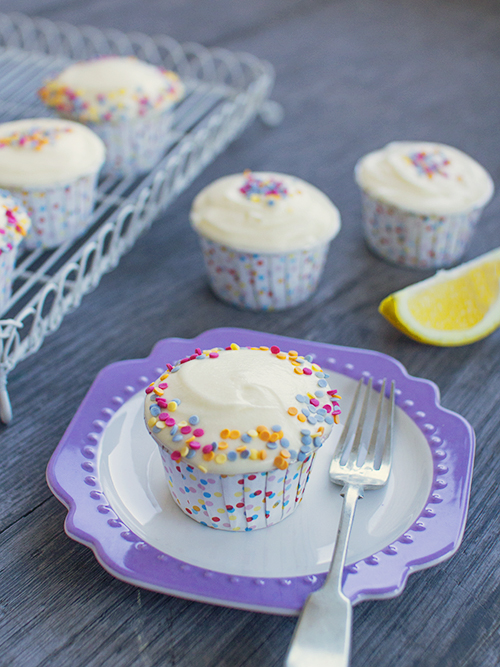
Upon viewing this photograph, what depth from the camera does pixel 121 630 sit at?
859mm

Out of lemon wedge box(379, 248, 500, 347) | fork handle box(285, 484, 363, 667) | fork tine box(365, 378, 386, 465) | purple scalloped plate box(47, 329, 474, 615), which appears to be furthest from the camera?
lemon wedge box(379, 248, 500, 347)

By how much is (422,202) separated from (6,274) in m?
0.98

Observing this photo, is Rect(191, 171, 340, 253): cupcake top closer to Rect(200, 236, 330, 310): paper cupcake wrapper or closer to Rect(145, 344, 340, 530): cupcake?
Rect(200, 236, 330, 310): paper cupcake wrapper

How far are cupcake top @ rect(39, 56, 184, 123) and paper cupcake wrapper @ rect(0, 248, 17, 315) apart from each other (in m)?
0.68

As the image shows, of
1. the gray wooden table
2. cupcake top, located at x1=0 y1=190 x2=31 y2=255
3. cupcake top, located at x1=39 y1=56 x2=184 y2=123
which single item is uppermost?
cupcake top, located at x1=39 y1=56 x2=184 y2=123

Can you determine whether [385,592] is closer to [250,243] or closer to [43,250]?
[250,243]

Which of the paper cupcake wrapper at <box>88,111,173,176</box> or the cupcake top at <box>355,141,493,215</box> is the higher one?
the cupcake top at <box>355,141,493,215</box>

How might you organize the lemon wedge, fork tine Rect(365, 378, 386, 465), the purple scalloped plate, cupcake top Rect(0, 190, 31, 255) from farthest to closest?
1. the lemon wedge
2. cupcake top Rect(0, 190, 31, 255)
3. fork tine Rect(365, 378, 386, 465)
4. the purple scalloped plate

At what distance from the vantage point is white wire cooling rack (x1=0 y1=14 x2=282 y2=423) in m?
1.36

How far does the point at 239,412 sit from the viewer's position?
35.5 inches

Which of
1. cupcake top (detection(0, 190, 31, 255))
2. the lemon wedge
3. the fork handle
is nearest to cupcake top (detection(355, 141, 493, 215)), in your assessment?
the lemon wedge

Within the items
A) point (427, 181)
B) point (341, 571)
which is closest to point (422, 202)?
point (427, 181)

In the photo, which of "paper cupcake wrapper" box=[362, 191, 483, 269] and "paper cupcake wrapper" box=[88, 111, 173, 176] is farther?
"paper cupcake wrapper" box=[88, 111, 173, 176]

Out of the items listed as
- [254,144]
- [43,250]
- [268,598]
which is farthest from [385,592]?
[254,144]
